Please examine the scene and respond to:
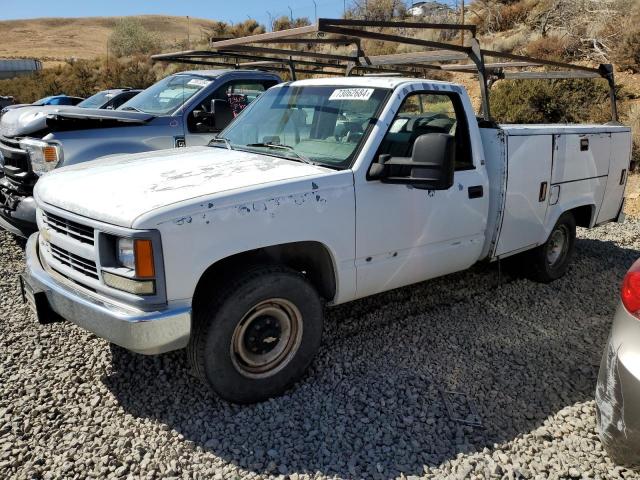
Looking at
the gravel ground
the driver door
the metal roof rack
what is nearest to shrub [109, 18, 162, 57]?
the metal roof rack

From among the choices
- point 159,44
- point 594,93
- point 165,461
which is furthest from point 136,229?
point 159,44

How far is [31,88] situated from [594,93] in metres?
26.2

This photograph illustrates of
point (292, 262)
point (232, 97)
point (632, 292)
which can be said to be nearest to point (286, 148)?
point (292, 262)

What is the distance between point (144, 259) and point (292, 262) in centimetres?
116

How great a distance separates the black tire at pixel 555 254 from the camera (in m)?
5.46

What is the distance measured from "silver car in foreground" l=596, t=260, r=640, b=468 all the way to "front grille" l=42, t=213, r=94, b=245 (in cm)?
272

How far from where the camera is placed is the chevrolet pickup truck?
5.40 metres

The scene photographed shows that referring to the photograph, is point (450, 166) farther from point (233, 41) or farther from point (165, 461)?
point (165, 461)

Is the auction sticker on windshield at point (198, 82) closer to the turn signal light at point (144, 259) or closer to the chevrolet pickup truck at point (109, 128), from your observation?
the chevrolet pickup truck at point (109, 128)

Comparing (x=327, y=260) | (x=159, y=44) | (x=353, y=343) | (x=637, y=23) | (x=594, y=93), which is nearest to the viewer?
(x=327, y=260)

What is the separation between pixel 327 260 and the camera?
356 cm

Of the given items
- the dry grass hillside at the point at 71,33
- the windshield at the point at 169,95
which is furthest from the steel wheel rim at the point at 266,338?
the dry grass hillside at the point at 71,33

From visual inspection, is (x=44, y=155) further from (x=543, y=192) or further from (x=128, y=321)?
(x=543, y=192)

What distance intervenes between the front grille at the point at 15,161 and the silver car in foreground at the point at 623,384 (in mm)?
5309
